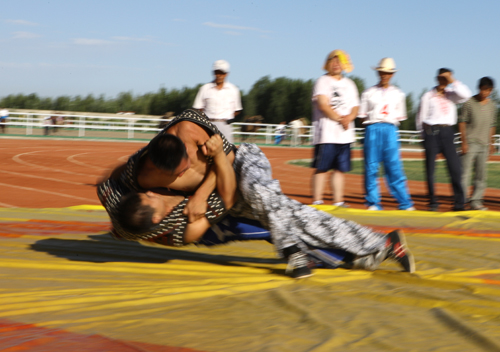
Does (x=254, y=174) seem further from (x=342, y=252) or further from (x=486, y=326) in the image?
(x=486, y=326)

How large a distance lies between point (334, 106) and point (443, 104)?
133cm

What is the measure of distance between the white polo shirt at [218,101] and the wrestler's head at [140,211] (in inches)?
167

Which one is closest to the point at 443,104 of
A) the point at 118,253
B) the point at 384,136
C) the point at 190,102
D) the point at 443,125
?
the point at 443,125

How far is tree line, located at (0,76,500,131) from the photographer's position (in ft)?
160

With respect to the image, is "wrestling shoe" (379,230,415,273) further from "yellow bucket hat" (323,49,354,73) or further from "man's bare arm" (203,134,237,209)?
"yellow bucket hat" (323,49,354,73)

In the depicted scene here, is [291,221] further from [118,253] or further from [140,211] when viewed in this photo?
[118,253]

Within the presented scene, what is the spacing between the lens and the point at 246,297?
271 cm

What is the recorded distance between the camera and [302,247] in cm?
323

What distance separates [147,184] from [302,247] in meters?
0.95

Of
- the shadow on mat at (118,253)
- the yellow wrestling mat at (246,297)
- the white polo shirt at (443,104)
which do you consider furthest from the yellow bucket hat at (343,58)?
the shadow on mat at (118,253)

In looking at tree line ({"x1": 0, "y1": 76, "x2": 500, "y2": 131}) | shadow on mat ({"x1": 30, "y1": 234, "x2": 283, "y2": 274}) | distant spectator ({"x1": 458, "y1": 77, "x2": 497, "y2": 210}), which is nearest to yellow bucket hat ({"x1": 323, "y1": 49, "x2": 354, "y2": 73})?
distant spectator ({"x1": 458, "y1": 77, "x2": 497, "y2": 210})

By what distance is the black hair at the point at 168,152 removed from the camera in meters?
3.03

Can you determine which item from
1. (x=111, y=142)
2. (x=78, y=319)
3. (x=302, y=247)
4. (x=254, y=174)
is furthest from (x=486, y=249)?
(x=111, y=142)

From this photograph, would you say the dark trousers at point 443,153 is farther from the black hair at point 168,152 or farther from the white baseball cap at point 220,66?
the black hair at point 168,152
